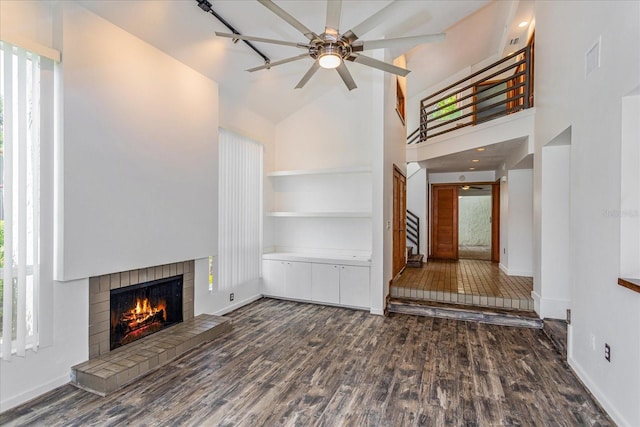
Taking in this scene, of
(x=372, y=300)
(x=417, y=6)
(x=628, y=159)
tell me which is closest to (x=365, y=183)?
(x=372, y=300)

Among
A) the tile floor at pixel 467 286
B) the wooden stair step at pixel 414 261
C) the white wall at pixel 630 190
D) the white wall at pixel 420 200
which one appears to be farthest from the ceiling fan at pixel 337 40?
the white wall at pixel 420 200

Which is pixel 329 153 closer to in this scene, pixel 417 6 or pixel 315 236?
pixel 315 236

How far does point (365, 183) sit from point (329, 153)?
0.89 meters

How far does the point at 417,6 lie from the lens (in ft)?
14.5

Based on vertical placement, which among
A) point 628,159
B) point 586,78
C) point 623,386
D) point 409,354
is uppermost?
point 586,78

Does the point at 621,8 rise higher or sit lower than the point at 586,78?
higher

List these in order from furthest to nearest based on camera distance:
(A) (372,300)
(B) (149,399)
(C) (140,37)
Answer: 1. (A) (372,300)
2. (C) (140,37)
3. (B) (149,399)

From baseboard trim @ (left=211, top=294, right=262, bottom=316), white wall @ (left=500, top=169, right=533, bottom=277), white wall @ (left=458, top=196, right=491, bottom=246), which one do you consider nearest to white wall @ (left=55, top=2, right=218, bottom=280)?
baseboard trim @ (left=211, top=294, right=262, bottom=316)

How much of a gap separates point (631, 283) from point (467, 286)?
348 cm

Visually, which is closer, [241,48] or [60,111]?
[60,111]

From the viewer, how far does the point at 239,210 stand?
16.9 ft

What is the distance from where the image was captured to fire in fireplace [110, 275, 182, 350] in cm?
327

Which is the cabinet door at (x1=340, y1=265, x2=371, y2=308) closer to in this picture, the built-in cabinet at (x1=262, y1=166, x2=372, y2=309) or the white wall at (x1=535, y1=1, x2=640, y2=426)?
the built-in cabinet at (x1=262, y1=166, x2=372, y2=309)

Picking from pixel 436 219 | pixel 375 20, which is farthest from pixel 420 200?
pixel 375 20
